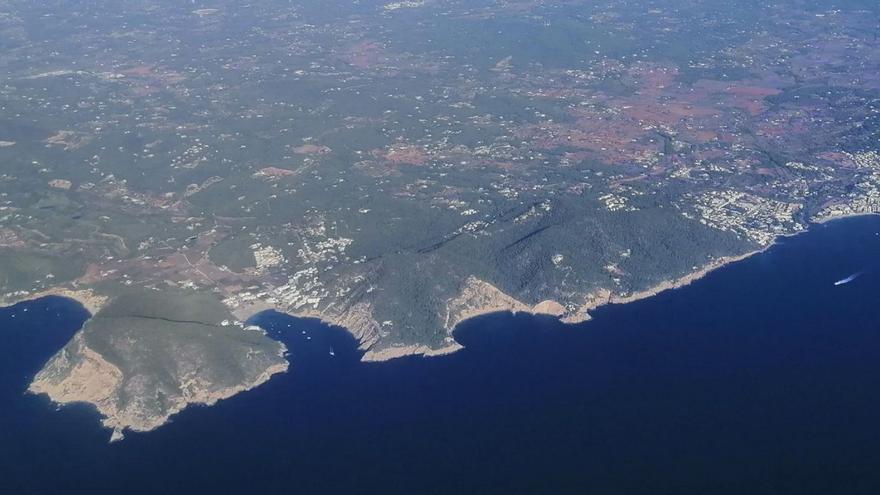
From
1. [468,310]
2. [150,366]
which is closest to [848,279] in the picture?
[468,310]

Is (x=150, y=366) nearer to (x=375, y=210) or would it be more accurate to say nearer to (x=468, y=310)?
(x=468, y=310)

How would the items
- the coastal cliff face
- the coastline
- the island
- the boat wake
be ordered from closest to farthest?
the coastal cliff face < the coastline < the island < the boat wake

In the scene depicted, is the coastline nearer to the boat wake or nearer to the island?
the island

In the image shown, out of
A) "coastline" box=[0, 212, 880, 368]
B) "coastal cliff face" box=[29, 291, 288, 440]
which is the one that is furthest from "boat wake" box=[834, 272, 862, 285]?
"coastal cliff face" box=[29, 291, 288, 440]

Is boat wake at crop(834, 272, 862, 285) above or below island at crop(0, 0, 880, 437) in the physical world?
above

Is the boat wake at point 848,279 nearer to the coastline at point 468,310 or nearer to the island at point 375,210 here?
the island at point 375,210

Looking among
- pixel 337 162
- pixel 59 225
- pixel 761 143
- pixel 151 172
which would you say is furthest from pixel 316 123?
pixel 761 143

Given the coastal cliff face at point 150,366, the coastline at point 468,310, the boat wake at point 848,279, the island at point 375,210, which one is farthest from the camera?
the boat wake at point 848,279

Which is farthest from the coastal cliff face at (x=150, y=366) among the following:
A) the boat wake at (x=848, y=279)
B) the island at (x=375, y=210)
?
the boat wake at (x=848, y=279)
